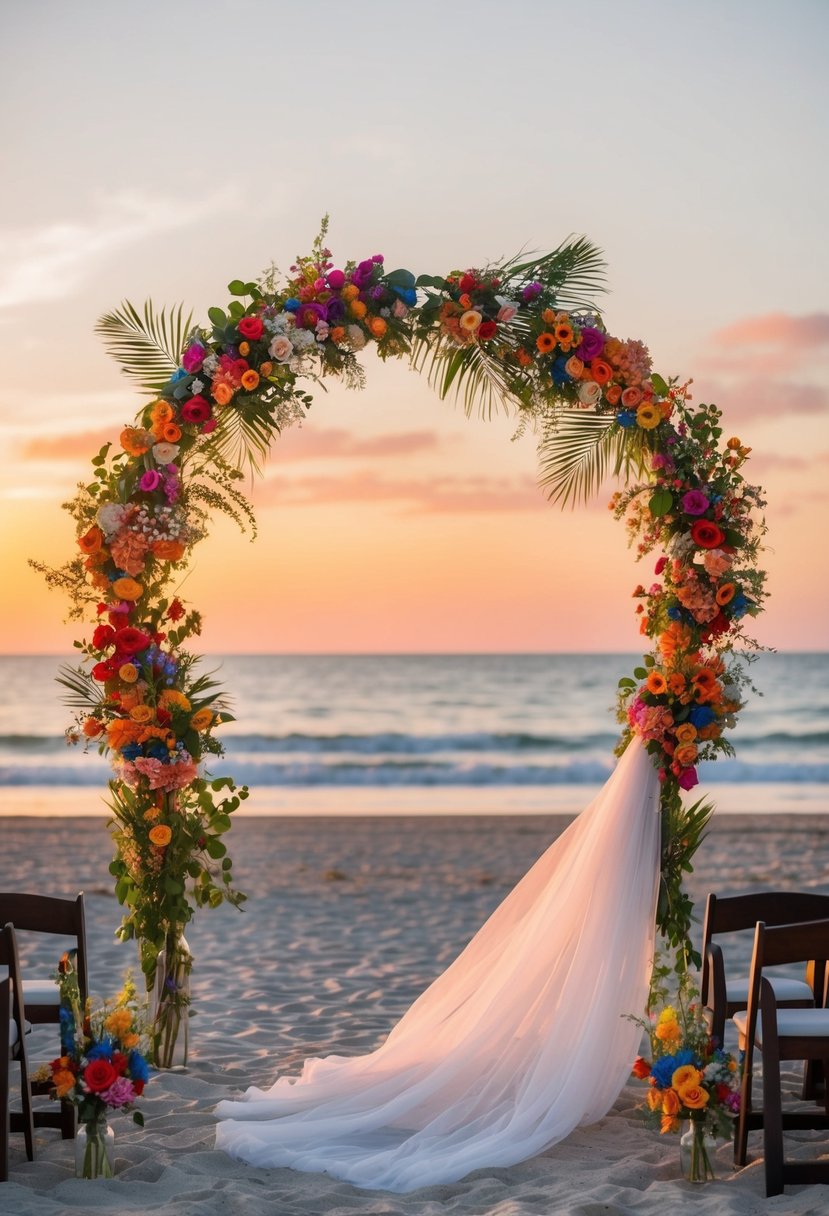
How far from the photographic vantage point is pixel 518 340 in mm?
5828

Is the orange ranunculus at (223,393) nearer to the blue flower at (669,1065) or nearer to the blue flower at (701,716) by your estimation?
the blue flower at (701,716)

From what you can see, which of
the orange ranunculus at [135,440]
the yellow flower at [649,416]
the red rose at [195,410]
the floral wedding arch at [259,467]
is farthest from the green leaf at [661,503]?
the orange ranunculus at [135,440]

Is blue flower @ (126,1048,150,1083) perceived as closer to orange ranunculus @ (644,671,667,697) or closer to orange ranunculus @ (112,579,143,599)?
orange ranunculus @ (112,579,143,599)

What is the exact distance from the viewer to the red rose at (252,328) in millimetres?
5672

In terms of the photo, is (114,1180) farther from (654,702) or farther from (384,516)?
(384,516)

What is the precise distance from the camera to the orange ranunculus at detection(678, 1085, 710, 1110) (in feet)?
13.7

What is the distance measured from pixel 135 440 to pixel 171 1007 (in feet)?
8.36

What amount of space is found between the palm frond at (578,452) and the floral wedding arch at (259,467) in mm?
17

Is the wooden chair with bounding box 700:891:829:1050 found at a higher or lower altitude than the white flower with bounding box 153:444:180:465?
lower

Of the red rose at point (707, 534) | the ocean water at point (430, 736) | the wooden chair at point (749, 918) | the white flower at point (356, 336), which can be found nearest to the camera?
the wooden chair at point (749, 918)

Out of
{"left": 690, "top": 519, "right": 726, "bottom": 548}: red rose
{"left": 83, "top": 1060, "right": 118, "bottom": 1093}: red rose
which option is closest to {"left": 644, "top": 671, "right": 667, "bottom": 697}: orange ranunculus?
{"left": 690, "top": 519, "right": 726, "bottom": 548}: red rose

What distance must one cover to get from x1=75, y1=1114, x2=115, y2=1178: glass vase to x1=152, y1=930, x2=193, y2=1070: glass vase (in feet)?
4.49

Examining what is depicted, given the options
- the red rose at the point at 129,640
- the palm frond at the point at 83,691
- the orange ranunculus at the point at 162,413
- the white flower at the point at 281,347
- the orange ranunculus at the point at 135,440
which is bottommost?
the palm frond at the point at 83,691

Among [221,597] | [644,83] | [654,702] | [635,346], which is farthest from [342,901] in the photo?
[221,597]
